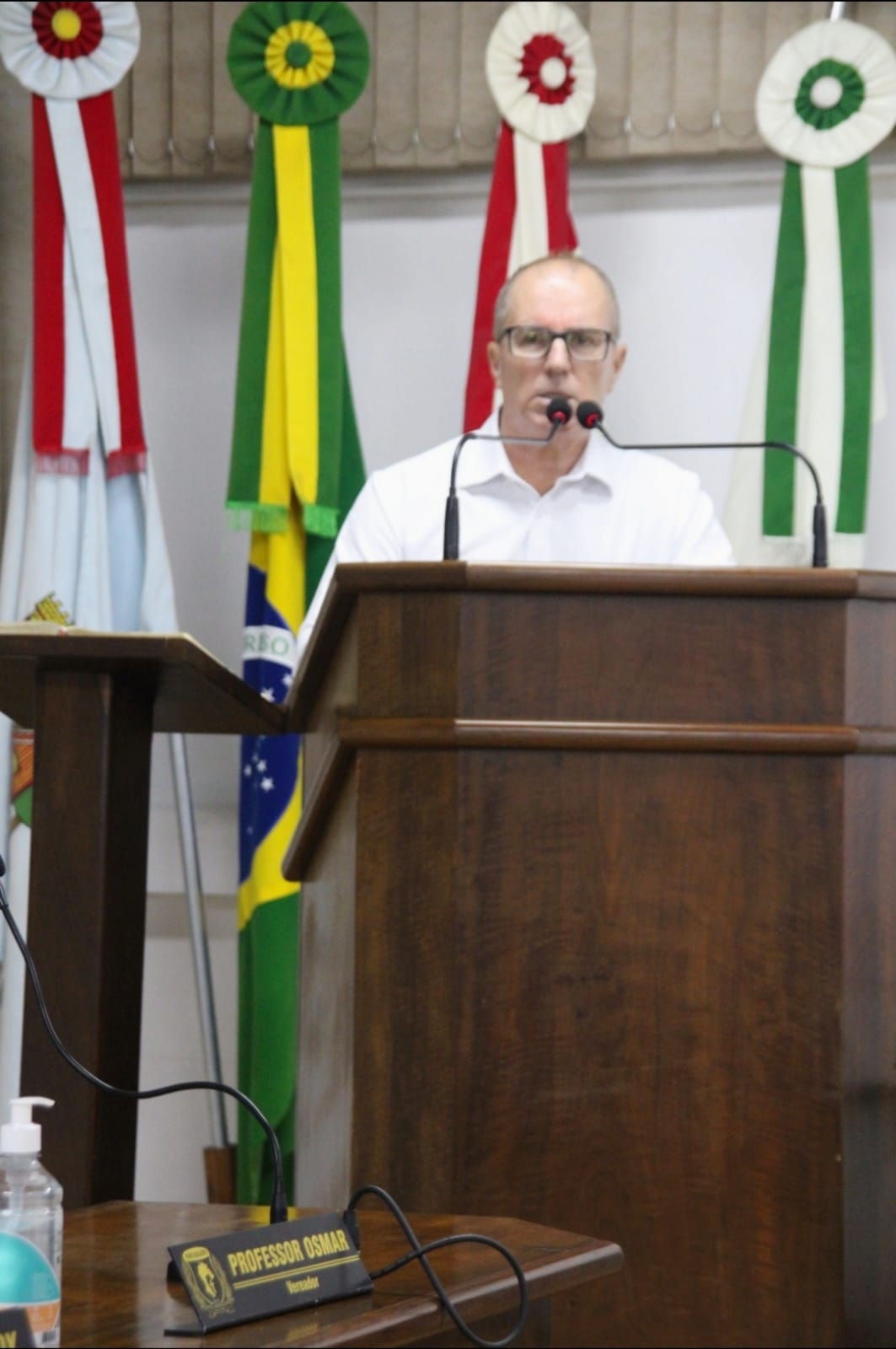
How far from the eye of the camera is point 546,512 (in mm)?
2961

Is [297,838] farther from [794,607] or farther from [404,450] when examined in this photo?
[404,450]

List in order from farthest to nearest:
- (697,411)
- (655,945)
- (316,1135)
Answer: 1. (697,411)
2. (316,1135)
3. (655,945)

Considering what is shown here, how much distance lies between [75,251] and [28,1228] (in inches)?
117

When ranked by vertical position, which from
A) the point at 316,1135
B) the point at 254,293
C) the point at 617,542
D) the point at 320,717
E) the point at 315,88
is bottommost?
the point at 316,1135

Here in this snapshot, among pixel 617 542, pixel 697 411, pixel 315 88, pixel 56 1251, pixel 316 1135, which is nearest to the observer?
pixel 56 1251

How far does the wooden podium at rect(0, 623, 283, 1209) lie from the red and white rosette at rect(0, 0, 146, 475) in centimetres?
168

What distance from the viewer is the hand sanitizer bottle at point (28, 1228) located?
32.0 inches

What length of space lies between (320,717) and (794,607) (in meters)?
0.61

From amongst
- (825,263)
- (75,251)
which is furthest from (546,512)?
(75,251)

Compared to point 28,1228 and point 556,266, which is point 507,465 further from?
point 28,1228

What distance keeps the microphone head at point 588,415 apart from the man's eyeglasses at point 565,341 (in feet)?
3.18

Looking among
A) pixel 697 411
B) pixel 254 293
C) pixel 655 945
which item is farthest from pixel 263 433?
pixel 655 945

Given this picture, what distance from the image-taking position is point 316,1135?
6.09ft

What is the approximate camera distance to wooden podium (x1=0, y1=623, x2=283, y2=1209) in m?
1.86
